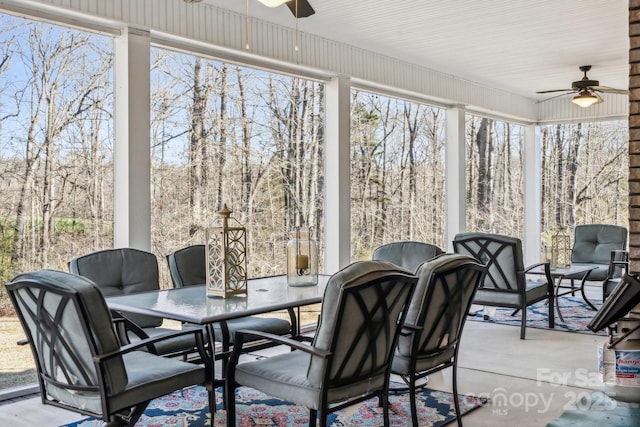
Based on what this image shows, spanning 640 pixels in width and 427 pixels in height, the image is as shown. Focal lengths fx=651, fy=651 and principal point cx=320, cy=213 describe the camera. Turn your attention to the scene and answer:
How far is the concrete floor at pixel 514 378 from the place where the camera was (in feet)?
12.2

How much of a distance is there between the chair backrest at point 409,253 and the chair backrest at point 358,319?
1804mm

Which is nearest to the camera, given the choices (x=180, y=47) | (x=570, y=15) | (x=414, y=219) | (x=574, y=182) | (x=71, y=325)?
(x=71, y=325)

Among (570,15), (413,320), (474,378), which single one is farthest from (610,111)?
(413,320)

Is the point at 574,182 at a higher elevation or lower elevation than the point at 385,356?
higher

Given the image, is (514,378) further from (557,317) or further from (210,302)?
(557,317)

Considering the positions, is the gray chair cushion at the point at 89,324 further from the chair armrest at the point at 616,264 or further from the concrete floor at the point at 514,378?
the chair armrest at the point at 616,264

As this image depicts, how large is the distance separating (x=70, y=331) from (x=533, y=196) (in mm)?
9342

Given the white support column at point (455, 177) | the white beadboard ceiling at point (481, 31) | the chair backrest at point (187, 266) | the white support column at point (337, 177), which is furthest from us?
the white support column at point (455, 177)

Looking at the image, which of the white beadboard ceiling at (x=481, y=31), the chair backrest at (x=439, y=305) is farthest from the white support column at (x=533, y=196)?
the chair backrest at (x=439, y=305)

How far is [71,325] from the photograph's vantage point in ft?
8.31

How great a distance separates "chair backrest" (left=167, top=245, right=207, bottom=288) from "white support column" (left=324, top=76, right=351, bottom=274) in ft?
7.71

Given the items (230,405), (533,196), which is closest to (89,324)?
(230,405)

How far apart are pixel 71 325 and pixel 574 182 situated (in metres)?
9.43

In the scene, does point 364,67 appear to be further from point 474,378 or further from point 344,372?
point 344,372
